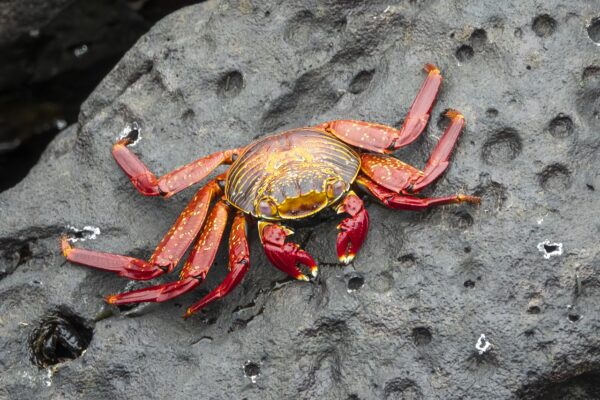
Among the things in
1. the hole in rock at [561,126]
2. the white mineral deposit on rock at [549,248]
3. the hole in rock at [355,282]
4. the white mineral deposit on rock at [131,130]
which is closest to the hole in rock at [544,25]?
the hole in rock at [561,126]

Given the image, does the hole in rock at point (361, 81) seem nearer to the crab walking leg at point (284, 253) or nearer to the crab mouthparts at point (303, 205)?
the crab mouthparts at point (303, 205)

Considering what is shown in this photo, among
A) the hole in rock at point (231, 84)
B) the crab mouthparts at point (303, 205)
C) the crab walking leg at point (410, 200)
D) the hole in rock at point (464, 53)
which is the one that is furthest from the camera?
the hole in rock at point (231, 84)

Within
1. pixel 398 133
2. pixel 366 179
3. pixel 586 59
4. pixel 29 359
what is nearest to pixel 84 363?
pixel 29 359

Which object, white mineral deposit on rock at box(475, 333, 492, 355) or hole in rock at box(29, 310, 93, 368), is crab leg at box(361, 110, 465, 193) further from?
hole in rock at box(29, 310, 93, 368)

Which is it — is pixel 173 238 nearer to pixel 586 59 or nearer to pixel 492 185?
pixel 492 185

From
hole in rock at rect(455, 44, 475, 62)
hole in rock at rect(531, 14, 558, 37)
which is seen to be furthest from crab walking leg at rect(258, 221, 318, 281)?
hole in rock at rect(531, 14, 558, 37)
